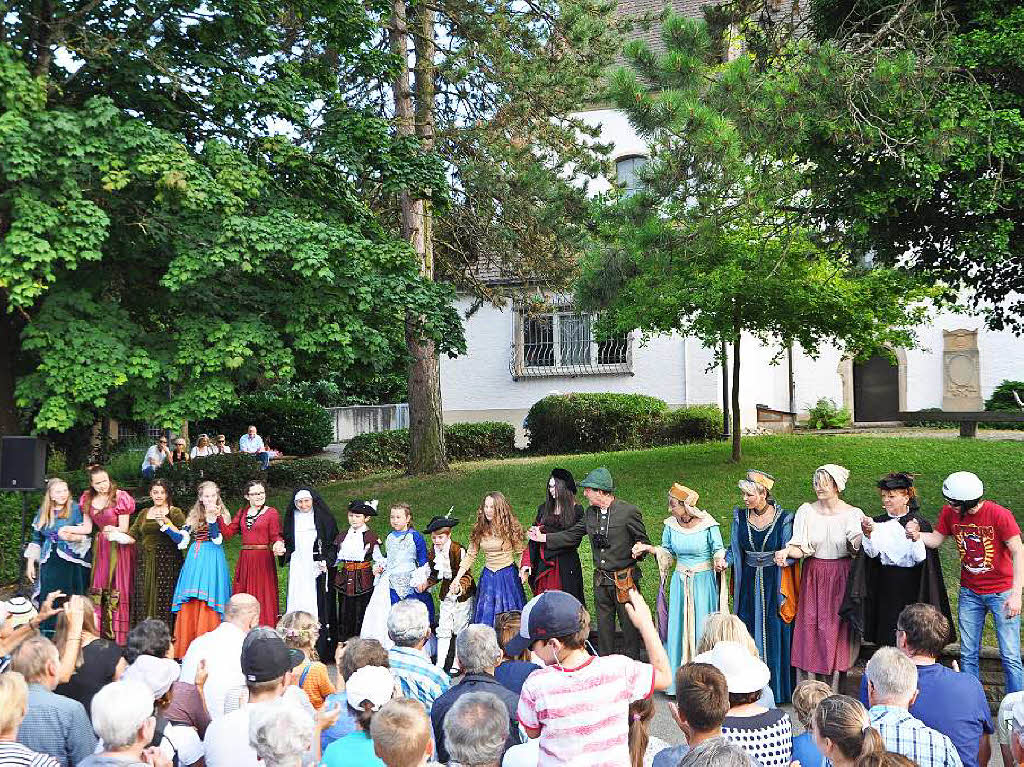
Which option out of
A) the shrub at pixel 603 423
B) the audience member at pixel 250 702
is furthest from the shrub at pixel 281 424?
the audience member at pixel 250 702

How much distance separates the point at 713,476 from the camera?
15.7 metres

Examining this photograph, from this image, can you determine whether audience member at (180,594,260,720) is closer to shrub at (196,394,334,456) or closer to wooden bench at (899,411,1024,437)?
wooden bench at (899,411,1024,437)

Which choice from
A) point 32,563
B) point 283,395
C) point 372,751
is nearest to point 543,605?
point 372,751

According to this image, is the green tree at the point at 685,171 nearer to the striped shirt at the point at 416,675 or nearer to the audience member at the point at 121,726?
the striped shirt at the point at 416,675

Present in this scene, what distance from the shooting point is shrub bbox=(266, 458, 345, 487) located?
1919 cm

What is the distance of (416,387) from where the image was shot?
18562mm

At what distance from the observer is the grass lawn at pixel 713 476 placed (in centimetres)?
1380

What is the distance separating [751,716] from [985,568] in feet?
12.2

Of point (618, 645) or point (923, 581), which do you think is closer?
point (923, 581)

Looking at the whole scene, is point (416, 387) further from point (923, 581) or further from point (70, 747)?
point (70, 747)

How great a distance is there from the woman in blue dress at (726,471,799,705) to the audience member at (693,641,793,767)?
3.80 m

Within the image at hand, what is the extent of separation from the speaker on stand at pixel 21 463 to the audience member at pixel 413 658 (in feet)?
24.2

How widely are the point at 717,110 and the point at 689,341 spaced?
51.8 ft

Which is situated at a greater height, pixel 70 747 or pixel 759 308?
pixel 759 308
